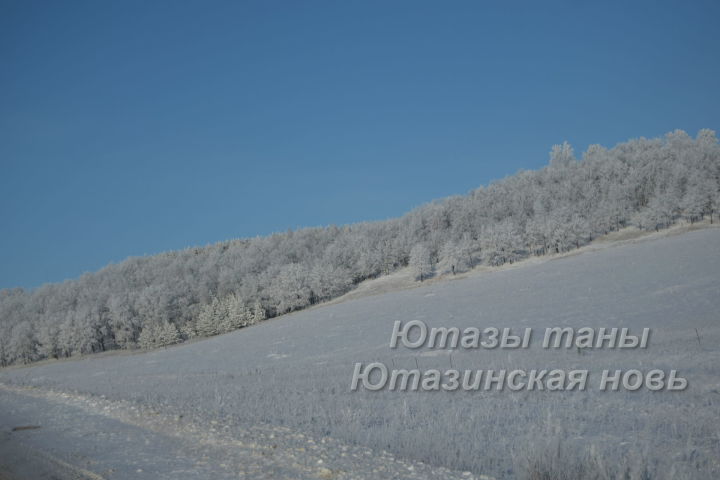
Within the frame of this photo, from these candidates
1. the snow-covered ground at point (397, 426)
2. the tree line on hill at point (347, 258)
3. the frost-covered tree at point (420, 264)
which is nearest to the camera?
the snow-covered ground at point (397, 426)

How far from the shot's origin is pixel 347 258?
11044 cm

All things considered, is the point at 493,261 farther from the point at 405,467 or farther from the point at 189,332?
the point at 405,467

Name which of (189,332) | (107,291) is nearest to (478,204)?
(189,332)

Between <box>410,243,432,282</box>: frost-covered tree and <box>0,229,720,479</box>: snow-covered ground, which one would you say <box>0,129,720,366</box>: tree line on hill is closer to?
<box>410,243,432,282</box>: frost-covered tree

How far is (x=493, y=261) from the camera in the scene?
9362 cm

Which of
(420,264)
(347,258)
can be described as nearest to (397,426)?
(420,264)

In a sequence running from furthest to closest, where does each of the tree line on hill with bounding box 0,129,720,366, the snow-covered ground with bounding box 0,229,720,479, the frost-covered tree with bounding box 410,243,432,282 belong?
1. the frost-covered tree with bounding box 410,243,432,282
2. the tree line on hill with bounding box 0,129,720,366
3. the snow-covered ground with bounding box 0,229,720,479

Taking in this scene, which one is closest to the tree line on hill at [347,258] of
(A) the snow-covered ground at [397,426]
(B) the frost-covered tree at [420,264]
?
(B) the frost-covered tree at [420,264]

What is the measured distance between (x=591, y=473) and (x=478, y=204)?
12690 centimetres

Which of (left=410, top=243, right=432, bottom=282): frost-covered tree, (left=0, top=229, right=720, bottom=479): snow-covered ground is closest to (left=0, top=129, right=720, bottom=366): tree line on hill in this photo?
(left=410, top=243, right=432, bottom=282): frost-covered tree

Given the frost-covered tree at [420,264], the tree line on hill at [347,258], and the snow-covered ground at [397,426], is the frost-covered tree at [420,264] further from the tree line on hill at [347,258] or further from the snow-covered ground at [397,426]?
the snow-covered ground at [397,426]

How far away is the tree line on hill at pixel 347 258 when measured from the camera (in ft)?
290

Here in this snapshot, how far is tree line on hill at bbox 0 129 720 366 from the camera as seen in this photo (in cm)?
8850

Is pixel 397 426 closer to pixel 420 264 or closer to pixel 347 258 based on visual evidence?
pixel 420 264
